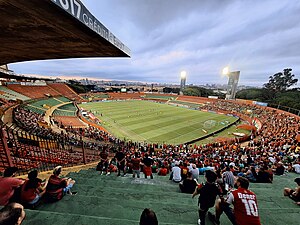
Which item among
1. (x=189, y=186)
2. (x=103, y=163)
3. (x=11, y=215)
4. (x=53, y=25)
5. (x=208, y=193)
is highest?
(x=53, y=25)

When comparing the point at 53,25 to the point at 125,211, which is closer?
the point at 53,25

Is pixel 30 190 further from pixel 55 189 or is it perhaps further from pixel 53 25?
pixel 53 25

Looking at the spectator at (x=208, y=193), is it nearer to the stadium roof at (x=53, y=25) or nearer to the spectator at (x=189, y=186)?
the spectator at (x=189, y=186)

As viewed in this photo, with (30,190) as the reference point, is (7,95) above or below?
below

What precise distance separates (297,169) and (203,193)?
30.5ft

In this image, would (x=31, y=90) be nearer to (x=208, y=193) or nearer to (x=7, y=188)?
(x=7, y=188)

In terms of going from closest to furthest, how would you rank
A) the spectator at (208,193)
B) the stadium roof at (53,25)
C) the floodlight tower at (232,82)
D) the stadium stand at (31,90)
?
the stadium roof at (53,25)
the spectator at (208,193)
the stadium stand at (31,90)
the floodlight tower at (232,82)

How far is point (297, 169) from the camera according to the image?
8859mm

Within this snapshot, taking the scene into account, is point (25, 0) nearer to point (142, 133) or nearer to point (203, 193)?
point (203, 193)

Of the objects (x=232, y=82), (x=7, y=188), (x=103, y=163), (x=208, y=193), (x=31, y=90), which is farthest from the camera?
(x=232, y=82)

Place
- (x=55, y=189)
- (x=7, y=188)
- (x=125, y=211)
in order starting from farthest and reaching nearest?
(x=55, y=189) < (x=125, y=211) < (x=7, y=188)

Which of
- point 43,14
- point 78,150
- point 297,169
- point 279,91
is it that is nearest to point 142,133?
point 78,150

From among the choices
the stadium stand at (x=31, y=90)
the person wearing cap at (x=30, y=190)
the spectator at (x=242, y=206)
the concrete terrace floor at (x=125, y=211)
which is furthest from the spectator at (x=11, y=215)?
the stadium stand at (x=31, y=90)

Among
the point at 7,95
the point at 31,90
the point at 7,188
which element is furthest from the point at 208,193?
the point at 31,90
